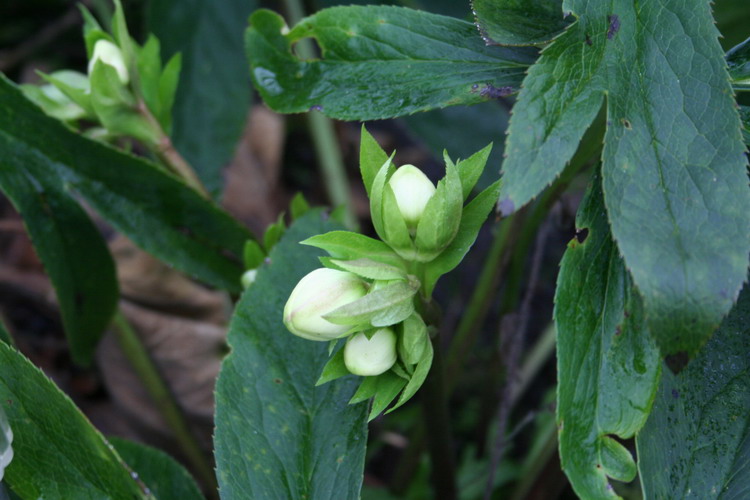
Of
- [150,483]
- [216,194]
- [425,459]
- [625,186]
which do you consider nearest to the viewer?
[625,186]

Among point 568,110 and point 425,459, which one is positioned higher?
point 568,110

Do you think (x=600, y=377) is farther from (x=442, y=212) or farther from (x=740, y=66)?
(x=740, y=66)

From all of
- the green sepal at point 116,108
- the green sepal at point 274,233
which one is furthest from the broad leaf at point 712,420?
the green sepal at point 116,108

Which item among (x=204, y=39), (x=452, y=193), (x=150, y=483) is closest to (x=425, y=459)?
(x=150, y=483)

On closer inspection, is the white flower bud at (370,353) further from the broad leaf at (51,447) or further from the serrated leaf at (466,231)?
the broad leaf at (51,447)

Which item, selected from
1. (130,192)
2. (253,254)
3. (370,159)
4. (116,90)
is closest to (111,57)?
(116,90)

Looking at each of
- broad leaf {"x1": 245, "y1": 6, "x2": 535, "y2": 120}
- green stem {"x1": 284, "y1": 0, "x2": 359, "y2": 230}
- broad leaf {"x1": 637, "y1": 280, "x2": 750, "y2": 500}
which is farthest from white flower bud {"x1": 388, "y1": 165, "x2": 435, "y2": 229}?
green stem {"x1": 284, "y1": 0, "x2": 359, "y2": 230}

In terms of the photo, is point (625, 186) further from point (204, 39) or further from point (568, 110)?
point (204, 39)
